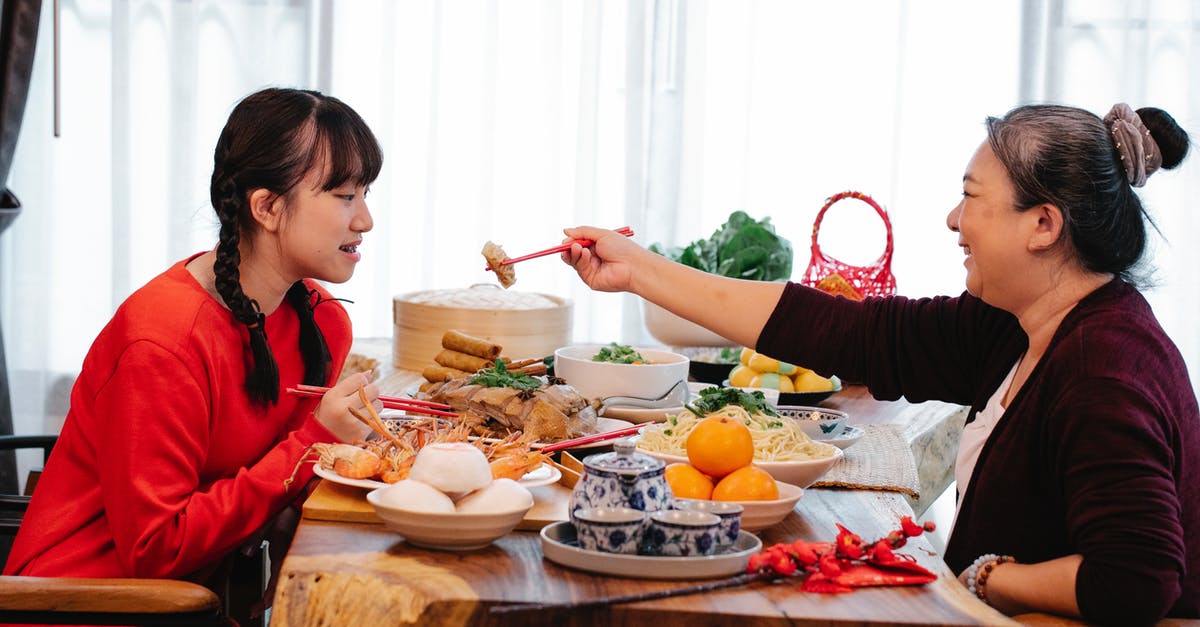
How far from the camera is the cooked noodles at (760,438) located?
173 cm

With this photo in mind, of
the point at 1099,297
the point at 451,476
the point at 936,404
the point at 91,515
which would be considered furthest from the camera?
the point at 936,404

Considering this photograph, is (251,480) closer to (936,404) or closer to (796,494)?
(796,494)

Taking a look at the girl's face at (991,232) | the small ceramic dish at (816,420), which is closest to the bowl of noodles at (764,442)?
the small ceramic dish at (816,420)

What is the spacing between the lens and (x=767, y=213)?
4.97m

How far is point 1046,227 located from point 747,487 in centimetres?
64

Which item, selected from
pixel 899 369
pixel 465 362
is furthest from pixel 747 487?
pixel 465 362

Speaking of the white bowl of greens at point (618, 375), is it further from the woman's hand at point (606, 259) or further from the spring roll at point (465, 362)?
the spring roll at point (465, 362)

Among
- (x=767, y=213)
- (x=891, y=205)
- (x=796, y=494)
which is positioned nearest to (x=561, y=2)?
(x=767, y=213)

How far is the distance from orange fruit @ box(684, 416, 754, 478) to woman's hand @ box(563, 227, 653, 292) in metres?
0.73

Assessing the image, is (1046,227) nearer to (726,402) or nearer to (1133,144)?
(1133,144)

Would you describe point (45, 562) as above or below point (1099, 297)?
below

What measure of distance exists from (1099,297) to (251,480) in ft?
4.25

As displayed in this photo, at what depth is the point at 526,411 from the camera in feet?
6.39

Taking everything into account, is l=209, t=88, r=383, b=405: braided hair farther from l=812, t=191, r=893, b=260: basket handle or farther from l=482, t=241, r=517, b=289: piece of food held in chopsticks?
l=812, t=191, r=893, b=260: basket handle
